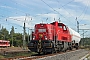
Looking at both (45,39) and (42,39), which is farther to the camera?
(42,39)

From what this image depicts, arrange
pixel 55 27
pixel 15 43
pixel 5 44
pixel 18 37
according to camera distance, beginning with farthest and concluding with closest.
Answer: pixel 18 37 < pixel 15 43 < pixel 5 44 < pixel 55 27

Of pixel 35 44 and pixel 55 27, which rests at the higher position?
pixel 55 27

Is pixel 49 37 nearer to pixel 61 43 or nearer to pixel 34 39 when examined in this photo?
pixel 34 39

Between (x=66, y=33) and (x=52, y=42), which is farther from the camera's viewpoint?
(x=66, y=33)

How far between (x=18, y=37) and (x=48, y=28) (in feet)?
322

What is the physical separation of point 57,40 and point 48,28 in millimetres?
2066

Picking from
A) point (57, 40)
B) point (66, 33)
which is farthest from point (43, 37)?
point (66, 33)

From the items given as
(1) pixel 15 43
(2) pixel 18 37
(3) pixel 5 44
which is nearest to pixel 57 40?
(3) pixel 5 44

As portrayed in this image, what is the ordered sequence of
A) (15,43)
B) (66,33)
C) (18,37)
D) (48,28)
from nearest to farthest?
(48,28)
(66,33)
(15,43)
(18,37)

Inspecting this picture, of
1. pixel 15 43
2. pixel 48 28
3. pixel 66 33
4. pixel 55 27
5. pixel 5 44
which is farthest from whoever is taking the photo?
pixel 15 43

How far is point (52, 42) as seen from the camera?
23.6m

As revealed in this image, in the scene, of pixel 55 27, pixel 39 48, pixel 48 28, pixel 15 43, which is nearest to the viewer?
pixel 39 48

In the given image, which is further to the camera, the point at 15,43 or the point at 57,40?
the point at 15,43

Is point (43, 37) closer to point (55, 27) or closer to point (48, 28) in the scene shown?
point (48, 28)
